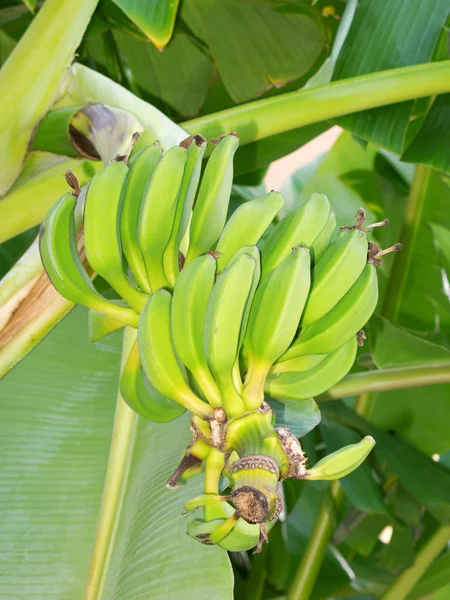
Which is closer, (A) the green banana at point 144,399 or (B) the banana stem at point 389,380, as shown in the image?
(A) the green banana at point 144,399

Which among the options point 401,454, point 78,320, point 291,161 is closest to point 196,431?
point 78,320

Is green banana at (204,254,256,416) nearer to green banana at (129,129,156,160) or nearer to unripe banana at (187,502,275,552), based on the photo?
unripe banana at (187,502,275,552)

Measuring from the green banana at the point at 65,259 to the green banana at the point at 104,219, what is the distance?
0.6 inches

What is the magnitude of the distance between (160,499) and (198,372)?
0.20 meters

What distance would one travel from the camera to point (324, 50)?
1.05 meters

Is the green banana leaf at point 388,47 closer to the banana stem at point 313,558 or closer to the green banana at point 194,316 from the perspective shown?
the green banana at point 194,316

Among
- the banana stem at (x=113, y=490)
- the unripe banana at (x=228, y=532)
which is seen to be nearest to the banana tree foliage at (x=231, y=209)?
the banana stem at (x=113, y=490)

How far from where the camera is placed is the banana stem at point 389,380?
88 centimetres

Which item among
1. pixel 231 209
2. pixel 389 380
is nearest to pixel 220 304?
pixel 389 380

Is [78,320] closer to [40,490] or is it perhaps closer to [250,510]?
[40,490]

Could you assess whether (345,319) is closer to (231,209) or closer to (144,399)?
(144,399)

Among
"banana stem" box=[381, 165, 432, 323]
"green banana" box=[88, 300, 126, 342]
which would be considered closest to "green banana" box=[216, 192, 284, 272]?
"green banana" box=[88, 300, 126, 342]

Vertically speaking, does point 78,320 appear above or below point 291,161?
above

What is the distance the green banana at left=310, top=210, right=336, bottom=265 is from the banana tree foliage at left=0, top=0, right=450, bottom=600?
11 centimetres
